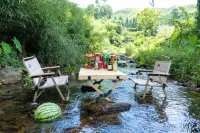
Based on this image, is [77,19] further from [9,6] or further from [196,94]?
[196,94]

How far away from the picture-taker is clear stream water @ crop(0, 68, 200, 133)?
10.3 ft

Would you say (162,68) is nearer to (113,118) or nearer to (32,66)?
(113,118)

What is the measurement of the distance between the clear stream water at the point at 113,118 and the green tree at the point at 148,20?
26.8 m

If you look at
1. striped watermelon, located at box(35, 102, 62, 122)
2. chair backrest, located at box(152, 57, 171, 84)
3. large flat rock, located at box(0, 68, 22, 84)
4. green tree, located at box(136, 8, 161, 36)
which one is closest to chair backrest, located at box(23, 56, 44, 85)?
striped watermelon, located at box(35, 102, 62, 122)

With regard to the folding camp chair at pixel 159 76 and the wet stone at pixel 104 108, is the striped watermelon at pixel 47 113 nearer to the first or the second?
the wet stone at pixel 104 108

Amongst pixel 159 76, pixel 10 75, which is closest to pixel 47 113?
pixel 159 76

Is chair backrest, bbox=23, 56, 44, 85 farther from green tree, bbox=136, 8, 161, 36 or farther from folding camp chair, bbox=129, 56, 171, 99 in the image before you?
green tree, bbox=136, 8, 161, 36

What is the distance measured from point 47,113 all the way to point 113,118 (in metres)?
1.07

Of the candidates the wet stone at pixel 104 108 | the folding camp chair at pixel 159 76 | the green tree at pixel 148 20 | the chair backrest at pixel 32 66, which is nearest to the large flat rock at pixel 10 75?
the chair backrest at pixel 32 66

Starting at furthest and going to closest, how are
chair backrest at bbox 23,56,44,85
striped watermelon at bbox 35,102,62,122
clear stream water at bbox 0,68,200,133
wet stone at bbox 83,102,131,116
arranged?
chair backrest at bbox 23,56,44,85, wet stone at bbox 83,102,131,116, striped watermelon at bbox 35,102,62,122, clear stream water at bbox 0,68,200,133

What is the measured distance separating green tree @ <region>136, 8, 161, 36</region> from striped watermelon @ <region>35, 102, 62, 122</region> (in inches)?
1110

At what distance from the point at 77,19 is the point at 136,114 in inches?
351

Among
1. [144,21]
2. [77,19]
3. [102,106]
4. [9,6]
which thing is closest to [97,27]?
[77,19]

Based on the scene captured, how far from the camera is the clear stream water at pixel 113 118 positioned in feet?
10.3
